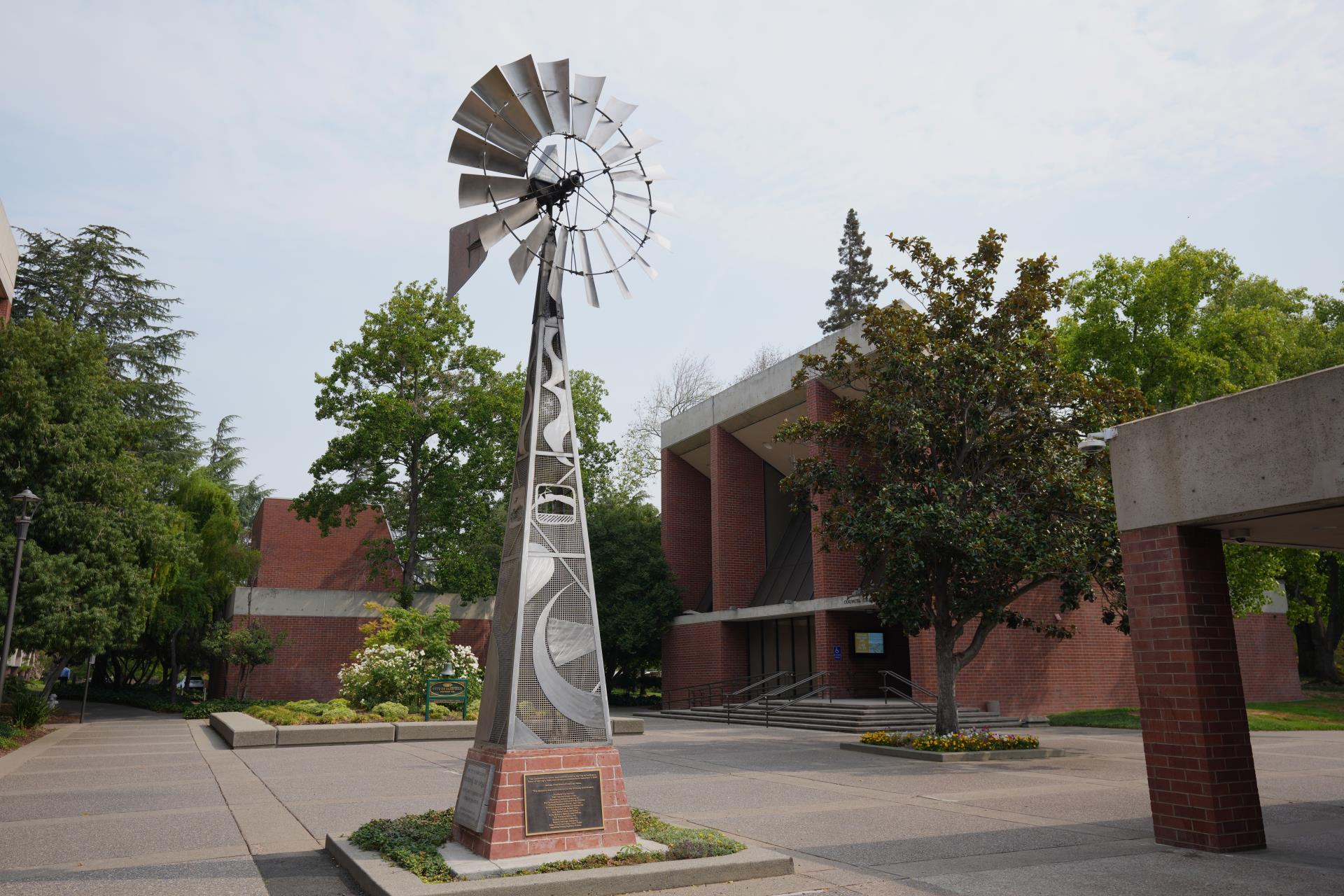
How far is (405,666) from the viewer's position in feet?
74.9

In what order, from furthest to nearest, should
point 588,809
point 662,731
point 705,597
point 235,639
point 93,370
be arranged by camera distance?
1. point 705,597
2. point 235,639
3. point 662,731
4. point 93,370
5. point 588,809

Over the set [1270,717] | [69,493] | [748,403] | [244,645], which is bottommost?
[1270,717]

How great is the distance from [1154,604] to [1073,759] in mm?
9379

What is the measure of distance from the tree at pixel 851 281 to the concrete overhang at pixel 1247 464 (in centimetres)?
5039

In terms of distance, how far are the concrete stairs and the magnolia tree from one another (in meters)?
8.27

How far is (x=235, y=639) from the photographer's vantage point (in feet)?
102

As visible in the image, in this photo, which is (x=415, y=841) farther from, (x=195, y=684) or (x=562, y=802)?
(x=195, y=684)

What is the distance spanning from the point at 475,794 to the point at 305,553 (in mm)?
34513

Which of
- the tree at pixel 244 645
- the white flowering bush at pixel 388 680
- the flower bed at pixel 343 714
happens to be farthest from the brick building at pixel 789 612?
the tree at pixel 244 645

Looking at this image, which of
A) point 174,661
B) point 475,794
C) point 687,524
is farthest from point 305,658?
point 475,794

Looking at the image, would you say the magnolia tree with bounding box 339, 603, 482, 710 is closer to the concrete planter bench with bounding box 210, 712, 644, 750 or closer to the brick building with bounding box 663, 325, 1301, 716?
the concrete planter bench with bounding box 210, 712, 644, 750

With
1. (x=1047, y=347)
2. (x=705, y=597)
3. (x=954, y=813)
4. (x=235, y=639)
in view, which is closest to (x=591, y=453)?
(x=705, y=597)

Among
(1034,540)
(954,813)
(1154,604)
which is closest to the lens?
(1154,604)

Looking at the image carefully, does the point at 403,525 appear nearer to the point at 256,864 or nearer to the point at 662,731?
the point at 662,731
